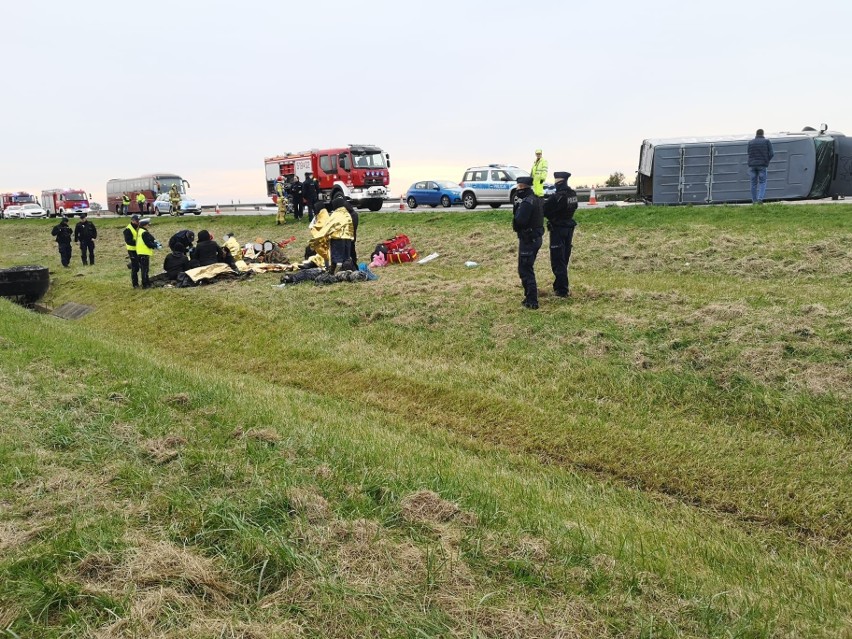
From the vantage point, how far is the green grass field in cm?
351

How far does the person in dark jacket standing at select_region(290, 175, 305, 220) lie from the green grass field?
16624 millimetres

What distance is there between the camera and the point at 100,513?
4.38 meters

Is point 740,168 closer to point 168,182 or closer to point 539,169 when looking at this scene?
point 539,169

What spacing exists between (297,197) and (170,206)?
19.5 m

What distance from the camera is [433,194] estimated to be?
102ft

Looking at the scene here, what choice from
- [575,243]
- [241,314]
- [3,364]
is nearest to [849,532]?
[3,364]

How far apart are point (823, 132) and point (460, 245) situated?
11757 mm

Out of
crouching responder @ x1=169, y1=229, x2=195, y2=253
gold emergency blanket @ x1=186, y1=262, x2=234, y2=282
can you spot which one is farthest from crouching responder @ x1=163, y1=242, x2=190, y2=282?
gold emergency blanket @ x1=186, y1=262, x2=234, y2=282

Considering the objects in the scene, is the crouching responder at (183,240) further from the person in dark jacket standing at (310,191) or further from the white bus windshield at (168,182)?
the white bus windshield at (168,182)

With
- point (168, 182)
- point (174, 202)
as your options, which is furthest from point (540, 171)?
point (168, 182)

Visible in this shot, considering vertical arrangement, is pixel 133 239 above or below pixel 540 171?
below

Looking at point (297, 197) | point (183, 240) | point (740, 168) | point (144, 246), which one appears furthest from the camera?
point (297, 197)

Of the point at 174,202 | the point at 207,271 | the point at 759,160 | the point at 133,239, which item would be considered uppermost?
the point at 759,160

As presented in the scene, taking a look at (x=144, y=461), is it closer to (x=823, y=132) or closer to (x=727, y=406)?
(x=727, y=406)
